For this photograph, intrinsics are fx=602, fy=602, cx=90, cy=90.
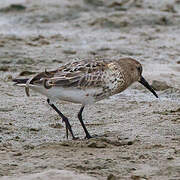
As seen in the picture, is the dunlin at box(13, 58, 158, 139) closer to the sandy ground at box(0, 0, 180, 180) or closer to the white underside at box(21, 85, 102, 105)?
the white underside at box(21, 85, 102, 105)

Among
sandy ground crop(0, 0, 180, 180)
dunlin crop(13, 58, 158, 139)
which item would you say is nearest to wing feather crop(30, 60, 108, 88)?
dunlin crop(13, 58, 158, 139)

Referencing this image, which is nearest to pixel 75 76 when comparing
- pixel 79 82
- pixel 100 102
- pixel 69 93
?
pixel 79 82

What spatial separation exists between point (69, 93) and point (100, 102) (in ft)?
6.19

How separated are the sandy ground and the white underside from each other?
1.43ft

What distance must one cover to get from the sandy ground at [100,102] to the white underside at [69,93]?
44cm

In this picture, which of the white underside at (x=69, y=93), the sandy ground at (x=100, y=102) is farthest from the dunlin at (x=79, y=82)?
the sandy ground at (x=100, y=102)

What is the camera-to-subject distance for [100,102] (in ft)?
25.9

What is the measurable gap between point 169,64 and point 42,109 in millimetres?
3111

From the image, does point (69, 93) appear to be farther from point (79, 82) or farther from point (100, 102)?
point (100, 102)

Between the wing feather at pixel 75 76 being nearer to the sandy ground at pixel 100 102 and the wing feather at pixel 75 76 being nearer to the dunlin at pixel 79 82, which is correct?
the dunlin at pixel 79 82

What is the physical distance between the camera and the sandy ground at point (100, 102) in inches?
206

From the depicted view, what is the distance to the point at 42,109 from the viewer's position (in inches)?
293

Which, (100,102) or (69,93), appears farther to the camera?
(100,102)

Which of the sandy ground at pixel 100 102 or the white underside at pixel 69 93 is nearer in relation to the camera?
the sandy ground at pixel 100 102
